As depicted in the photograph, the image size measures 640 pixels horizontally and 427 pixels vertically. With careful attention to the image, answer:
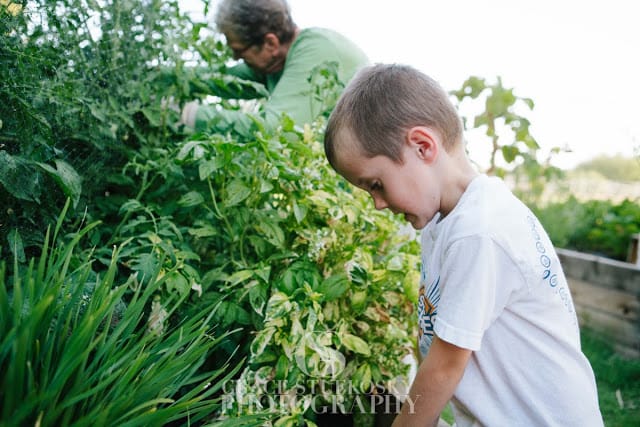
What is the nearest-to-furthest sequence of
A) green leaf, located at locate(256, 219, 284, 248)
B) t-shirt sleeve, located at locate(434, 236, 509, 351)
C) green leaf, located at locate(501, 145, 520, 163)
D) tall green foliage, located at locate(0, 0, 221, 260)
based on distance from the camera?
t-shirt sleeve, located at locate(434, 236, 509, 351), tall green foliage, located at locate(0, 0, 221, 260), green leaf, located at locate(256, 219, 284, 248), green leaf, located at locate(501, 145, 520, 163)

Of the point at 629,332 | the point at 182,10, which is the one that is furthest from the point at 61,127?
the point at 629,332

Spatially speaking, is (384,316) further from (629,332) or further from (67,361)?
(629,332)

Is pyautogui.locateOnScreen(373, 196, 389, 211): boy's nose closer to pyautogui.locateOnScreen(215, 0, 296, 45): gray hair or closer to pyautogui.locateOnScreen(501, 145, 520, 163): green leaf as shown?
pyautogui.locateOnScreen(501, 145, 520, 163): green leaf

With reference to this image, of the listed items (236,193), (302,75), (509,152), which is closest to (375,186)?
(236,193)

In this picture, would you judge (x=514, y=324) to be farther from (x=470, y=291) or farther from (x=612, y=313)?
(x=612, y=313)

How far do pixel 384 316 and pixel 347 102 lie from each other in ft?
2.15

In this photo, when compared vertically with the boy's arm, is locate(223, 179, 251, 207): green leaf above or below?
above

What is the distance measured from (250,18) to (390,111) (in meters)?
1.18

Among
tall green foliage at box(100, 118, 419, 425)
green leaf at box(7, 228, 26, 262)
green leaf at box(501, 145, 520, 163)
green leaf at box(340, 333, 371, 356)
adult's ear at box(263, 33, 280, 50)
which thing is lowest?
green leaf at box(340, 333, 371, 356)

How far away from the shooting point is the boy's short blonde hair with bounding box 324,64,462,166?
1.08 metres

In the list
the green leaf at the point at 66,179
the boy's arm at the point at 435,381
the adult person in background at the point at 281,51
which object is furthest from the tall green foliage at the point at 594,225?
the green leaf at the point at 66,179

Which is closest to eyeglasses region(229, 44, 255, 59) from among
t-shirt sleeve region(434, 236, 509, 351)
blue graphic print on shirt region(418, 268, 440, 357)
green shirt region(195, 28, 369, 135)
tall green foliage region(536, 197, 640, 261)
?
green shirt region(195, 28, 369, 135)

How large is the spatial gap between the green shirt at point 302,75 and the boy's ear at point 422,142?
679 millimetres

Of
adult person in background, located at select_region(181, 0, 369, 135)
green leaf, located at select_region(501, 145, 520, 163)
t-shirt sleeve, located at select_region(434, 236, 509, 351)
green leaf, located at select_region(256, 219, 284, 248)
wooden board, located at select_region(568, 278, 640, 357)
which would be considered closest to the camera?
t-shirt sleeve, located at select_region(434, 236, 509, 351)
